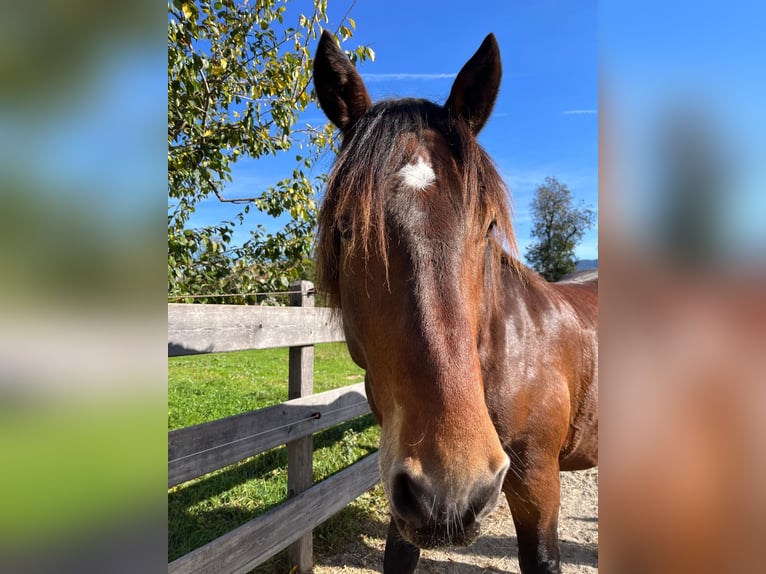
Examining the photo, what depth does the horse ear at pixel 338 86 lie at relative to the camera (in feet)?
6.28

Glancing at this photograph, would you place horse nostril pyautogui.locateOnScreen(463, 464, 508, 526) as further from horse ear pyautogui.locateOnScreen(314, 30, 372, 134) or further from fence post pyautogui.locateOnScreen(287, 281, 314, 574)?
fence post pyautogui.locateOnScreen(287, 281, 314, 574)

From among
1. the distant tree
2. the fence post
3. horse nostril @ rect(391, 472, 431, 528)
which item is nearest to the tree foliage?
the fence post

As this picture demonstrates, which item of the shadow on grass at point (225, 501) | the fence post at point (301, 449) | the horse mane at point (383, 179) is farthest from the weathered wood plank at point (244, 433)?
the horse mane at point (383, 179)

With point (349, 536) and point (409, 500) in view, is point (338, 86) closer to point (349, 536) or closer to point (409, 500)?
point (409, 500)

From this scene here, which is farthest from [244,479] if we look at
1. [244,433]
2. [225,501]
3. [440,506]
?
[440,506]

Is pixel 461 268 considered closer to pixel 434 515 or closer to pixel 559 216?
pixel 434 515

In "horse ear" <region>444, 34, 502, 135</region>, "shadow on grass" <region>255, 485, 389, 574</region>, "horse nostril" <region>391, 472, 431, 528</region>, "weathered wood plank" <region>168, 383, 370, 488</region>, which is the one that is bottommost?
"shadow on grass" <region>255, 485, 389, 574</region>

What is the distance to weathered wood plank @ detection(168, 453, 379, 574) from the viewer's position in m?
2.27

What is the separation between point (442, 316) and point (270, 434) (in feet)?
6.44

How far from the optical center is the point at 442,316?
1.36 m

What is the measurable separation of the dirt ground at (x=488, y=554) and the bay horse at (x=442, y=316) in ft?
3.14

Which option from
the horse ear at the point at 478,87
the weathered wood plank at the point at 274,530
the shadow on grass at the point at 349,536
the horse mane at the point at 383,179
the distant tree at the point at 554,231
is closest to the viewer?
the horse mane at the point at 383,179

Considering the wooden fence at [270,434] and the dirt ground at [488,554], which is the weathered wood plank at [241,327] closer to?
the wooden fence at [270,434]

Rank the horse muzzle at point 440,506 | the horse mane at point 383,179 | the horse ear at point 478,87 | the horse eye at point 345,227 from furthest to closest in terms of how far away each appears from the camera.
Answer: the horse ear at point 478,87
the horse eye at point 345,227
the horse mane at point 383,179
the horse muzzle at point 440,506
